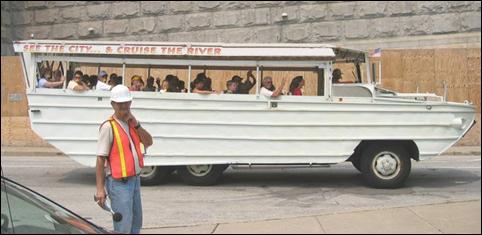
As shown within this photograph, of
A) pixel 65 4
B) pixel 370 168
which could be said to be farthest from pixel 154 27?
pixel 370 168

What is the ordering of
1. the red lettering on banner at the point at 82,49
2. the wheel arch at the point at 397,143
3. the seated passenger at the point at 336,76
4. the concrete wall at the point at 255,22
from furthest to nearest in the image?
the concrete wall at the point at 255,22, the seated passenger at the point at 336,76, the red lettering on banner at the point at 82,49, the wheel arch at the point at 397,143

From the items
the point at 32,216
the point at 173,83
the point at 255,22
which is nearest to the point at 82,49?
the point at 173,83

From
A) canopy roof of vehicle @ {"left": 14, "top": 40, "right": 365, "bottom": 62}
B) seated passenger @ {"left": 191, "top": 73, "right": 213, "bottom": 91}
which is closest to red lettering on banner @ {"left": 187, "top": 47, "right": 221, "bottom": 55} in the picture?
canopy roof of vehicle @ {"left": 14, "top": 40, "right": 365, "bottom": 62}

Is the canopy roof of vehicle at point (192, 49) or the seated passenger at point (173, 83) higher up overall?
the canopy roof of vehicle at point (192, 49)

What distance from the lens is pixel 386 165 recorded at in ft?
33.5

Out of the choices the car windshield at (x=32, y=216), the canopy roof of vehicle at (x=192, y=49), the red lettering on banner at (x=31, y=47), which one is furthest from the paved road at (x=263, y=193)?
the car windshield at (x=32, y=216)

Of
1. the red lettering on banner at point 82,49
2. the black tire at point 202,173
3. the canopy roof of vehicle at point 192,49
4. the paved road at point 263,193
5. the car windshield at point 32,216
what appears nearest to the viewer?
the car windshield at point 32,216

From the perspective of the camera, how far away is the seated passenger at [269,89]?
33.3ft

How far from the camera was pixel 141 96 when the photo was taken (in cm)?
1031

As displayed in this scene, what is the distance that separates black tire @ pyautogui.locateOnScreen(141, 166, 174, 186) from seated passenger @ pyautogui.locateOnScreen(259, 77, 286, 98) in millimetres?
2033

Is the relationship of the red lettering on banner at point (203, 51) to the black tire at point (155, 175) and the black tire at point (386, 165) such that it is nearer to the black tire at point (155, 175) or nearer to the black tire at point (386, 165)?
the black tire at point (155, 175)

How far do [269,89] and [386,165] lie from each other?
2.20 metres

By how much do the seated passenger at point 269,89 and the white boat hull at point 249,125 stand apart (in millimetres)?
116

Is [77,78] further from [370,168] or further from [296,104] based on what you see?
[370,168]
